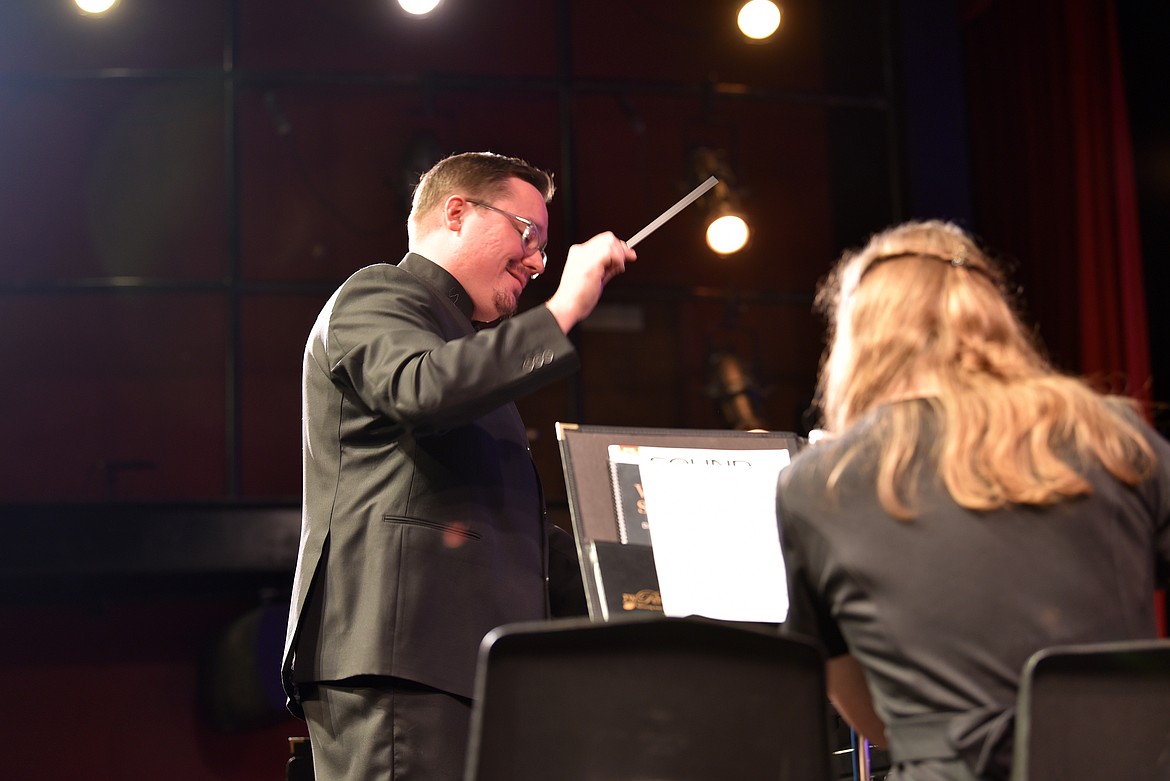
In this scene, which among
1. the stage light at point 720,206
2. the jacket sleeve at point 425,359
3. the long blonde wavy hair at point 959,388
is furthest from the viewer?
the stage light at point 720,206

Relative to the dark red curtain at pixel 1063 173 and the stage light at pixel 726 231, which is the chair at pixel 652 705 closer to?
the dark red curtain at pixel 1063 173

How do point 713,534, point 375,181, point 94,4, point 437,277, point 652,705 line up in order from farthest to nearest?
1. point 375,181
2. point 94,4
3. point 437,277
4. point 713,534
5. point 652,705

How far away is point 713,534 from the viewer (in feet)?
6.22

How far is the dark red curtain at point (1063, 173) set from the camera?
5.01 meters

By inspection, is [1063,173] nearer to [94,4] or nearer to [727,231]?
[727,231]

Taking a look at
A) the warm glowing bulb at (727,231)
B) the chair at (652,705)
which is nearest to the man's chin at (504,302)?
the chair at (652,705)

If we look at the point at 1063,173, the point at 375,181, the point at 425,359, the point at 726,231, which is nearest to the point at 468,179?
the point at 425,359

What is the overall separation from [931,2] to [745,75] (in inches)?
40.2

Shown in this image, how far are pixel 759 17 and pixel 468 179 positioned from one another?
3.44 m

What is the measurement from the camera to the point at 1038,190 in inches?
218


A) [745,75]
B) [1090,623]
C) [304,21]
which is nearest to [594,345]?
Answer: [745,75]

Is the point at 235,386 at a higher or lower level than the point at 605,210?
lower

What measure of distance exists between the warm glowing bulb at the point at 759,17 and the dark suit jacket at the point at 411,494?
147 inches

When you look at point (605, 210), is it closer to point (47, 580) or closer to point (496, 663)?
point (47, 580)
